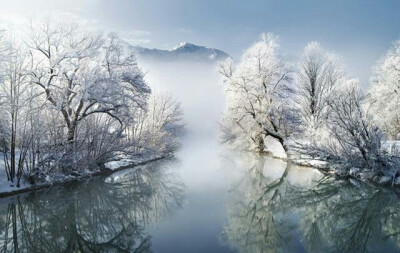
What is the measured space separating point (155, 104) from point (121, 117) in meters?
17.9

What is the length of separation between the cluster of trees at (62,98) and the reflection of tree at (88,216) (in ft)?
6.58

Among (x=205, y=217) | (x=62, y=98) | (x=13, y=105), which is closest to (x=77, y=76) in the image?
(x=62, y=98)

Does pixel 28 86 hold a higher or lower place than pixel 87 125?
higher

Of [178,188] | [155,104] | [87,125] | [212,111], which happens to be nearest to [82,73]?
[87,125]

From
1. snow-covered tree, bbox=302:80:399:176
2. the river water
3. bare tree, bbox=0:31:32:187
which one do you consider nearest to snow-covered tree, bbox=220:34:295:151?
snow-covered tree, bbox=302:80:399:176

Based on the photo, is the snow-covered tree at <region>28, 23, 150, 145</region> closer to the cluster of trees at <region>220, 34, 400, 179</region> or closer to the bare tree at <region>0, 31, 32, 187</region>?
the bare tree at <region>0, 31, 32, 187</region>

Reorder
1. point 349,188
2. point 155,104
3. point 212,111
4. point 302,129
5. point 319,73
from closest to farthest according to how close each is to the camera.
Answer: point 349,188 → point 302,129 → point 319,73 → point 155,104 → point 212,111

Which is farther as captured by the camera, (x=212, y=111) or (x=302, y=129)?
(x=212, y=111)

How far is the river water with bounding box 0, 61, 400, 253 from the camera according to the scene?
10.4 metres

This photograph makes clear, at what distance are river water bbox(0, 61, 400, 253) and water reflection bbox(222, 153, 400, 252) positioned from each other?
32mm

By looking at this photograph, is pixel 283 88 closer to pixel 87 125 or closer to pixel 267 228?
pixel 87 125

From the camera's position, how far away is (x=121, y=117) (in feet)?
79.8

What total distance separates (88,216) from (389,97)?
94.6 ft

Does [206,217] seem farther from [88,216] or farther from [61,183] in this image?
[61,183]
